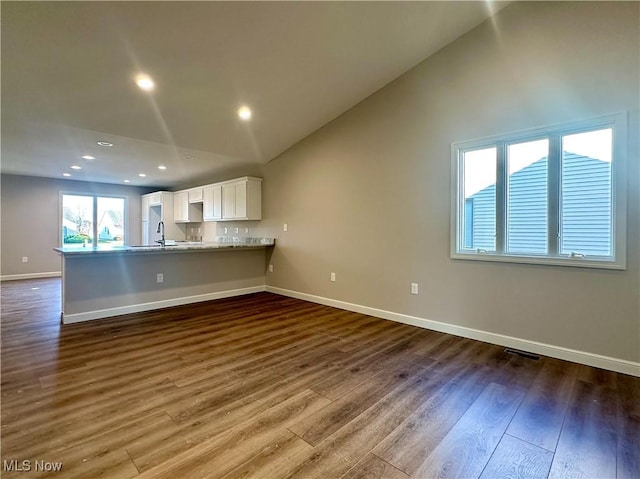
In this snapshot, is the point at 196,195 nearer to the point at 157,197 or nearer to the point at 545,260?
the point at 157,197

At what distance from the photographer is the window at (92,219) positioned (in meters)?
7.66

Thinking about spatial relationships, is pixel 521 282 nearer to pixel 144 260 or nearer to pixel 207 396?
pixel 207 396

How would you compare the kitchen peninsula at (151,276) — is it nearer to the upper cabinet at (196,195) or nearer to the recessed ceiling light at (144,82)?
the recessed ceiling light at (144,82)

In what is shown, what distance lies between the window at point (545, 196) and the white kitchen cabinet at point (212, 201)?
189 inches

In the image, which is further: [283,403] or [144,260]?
[144,260]

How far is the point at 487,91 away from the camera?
3219 mm

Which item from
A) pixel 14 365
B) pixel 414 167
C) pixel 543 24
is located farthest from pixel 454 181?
pixel 14 365

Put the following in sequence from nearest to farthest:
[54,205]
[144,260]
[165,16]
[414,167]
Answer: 1. [165,16]
2. [414,167]
3. [144,260]
4. [54,205]

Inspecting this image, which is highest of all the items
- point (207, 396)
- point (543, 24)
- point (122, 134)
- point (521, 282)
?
point (543, 24)

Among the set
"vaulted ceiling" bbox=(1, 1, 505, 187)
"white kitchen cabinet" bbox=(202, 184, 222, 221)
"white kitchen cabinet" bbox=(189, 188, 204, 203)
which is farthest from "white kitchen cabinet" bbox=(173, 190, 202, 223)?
"vaulted ceiling" bbox=(1, 1, 505, 187)

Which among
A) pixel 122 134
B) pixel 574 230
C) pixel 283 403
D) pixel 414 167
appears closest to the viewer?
pixel 283 403

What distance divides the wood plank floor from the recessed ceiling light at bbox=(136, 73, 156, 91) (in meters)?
2.67

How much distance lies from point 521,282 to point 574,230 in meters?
0.65

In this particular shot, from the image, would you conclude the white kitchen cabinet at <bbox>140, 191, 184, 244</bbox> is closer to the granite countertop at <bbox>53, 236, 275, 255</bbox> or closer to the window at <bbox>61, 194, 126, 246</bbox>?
the window at <bbox>61, 194, 126, 246</bbox>
